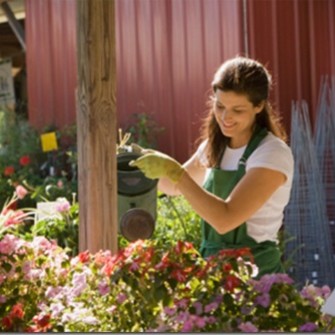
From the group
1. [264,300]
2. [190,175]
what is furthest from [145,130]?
[264,300]

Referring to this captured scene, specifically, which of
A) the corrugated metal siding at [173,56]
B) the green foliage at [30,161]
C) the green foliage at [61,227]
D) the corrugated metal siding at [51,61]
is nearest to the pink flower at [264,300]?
the green foliage at [61,227]

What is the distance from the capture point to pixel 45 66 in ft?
31.1

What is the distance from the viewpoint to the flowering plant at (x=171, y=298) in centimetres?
297

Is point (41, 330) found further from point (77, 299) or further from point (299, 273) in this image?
point (299, 273)

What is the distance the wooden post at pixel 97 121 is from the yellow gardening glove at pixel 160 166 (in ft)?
1.37

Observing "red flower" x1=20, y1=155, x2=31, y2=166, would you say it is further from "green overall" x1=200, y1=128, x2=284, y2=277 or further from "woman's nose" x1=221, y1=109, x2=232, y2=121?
"woman's nose" x1=221, y1=109, x2=232, y2=121

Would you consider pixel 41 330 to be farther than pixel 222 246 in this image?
No

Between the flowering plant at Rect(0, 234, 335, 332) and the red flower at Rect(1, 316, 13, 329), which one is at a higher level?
the flowering plant at Rect(0, 234, 335, 332)

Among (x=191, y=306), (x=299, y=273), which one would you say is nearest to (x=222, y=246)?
(x=191, y=306)

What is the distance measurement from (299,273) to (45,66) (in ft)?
11.7

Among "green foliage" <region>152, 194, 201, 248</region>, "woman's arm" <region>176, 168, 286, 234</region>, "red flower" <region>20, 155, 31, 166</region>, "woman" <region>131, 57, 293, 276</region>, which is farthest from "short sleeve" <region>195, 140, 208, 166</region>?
"red flower" <region>20, 155, 31, 166</region>

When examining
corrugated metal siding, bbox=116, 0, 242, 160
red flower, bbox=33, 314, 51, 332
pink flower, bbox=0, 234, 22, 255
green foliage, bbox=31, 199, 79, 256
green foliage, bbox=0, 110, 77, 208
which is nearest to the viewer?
red flower, bbox=33, 314, 51, 332

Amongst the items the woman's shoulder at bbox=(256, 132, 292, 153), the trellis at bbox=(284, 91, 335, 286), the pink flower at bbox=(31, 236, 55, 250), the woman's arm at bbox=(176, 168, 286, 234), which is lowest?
the trellis at bbox=(284, 91, 335, 286)

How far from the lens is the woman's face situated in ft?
11.6
